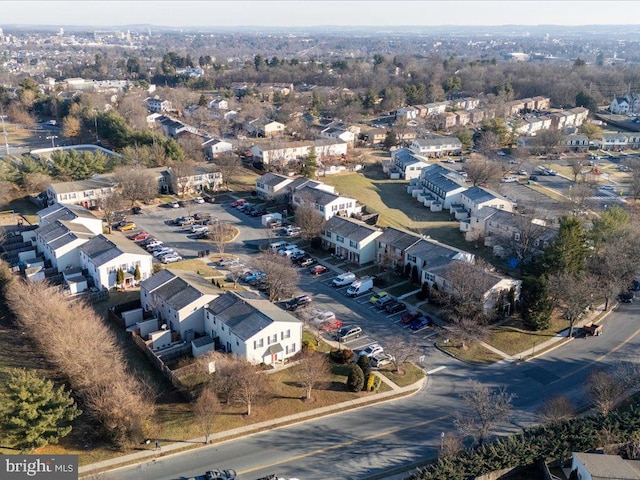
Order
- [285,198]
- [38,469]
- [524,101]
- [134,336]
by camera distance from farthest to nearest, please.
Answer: [524,101] → [285,198] → [134,336] → [38,469]

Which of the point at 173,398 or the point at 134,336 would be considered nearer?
the point at 173,398

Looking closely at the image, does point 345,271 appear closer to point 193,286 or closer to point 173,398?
point 193,286

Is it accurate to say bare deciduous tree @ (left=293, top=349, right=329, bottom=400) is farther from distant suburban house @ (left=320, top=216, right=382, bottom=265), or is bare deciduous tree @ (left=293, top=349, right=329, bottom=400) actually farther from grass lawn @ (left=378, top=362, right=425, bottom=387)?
distant suburban house @ (left=320, top=216, right=382, bottom=265)

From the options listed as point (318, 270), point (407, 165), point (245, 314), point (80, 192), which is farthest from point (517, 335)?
point (80, 192)

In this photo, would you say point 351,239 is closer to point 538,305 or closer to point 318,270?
point 318,270

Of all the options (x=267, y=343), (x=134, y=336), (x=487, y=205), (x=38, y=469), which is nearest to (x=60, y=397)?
(x=38, y=469)

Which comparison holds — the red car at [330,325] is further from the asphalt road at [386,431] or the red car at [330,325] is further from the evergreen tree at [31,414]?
the evergreen tree at [31,414]

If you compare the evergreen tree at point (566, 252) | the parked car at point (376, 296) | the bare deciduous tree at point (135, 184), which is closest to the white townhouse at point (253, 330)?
the parked car at point (376, 296)
